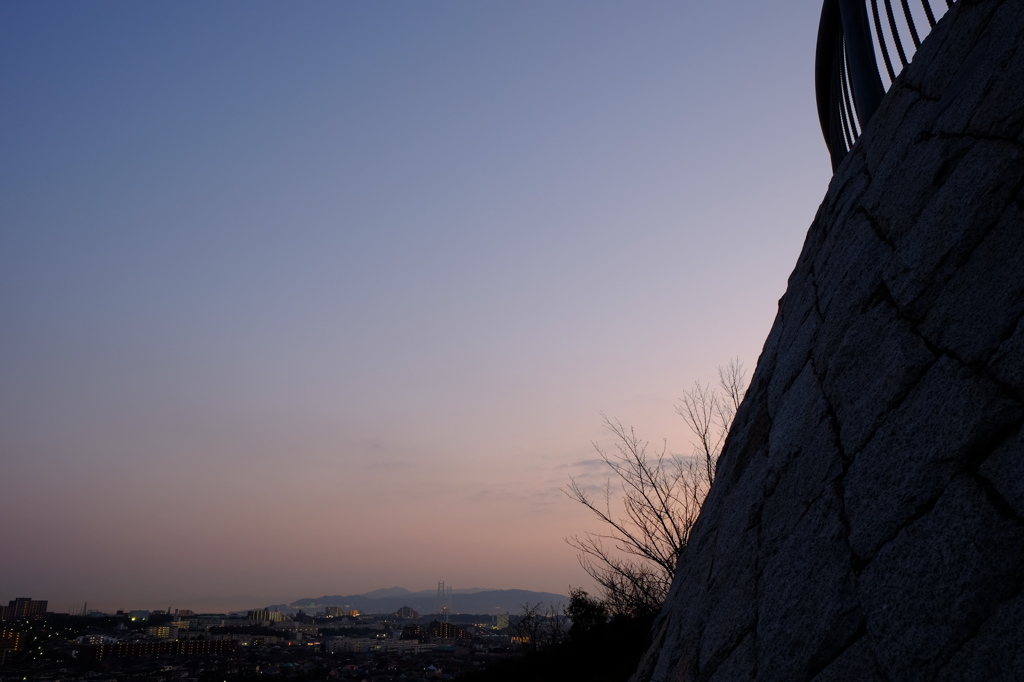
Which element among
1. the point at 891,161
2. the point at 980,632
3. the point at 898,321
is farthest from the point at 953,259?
the point at 980,632

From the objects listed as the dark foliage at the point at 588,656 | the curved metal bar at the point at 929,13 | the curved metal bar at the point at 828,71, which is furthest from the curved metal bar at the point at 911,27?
the dark foliage at the point at 588,656

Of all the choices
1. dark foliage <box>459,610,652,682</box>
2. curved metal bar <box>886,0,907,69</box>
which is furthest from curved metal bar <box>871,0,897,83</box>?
dark foliage <box>459,610,652,682</box>

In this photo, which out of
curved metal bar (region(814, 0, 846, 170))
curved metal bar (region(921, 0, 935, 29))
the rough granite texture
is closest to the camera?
the rough granite texture

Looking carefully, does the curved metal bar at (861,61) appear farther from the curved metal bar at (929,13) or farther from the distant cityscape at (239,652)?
the distant cityscape at (239,652)

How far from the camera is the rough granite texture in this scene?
1.54 m

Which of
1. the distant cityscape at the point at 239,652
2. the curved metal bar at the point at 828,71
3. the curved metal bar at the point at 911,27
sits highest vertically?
the curved metal bar at the point at 828,71

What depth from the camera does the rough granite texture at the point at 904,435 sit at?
1.54 metres

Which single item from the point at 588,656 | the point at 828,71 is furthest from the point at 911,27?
the point at 588,656

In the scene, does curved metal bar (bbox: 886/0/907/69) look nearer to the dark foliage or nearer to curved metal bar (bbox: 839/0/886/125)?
curved metal bar (bbox: 839/0/886/125)

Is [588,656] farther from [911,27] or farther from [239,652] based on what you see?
[239,652]

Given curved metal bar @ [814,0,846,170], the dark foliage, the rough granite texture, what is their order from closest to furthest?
the rough granite texture → curved metal bar @ [814,0,846,170] → the dark foliage

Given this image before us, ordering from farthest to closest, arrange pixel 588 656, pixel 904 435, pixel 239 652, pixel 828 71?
pixel 239 652
pixel 588 656
pixel 828 71
pixel 904 435

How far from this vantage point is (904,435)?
6.19 ft

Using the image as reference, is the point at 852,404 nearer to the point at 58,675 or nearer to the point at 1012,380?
the point at 1012,380
